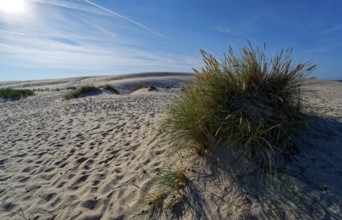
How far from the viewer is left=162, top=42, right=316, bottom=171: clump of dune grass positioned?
9.85ft

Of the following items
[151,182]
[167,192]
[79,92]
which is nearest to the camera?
[167,192]

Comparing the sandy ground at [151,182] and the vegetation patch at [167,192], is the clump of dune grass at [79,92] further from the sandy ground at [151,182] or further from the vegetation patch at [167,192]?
the vegetation patch at [167,192]

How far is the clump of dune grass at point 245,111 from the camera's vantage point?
9.85 feet

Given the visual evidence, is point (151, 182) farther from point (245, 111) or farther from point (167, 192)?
point (245, 111)

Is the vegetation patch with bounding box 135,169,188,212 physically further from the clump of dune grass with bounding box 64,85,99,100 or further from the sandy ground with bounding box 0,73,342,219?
the clump of dune grass with bounding box 64,85,99,100

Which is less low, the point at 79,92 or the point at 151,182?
the point at 151,182

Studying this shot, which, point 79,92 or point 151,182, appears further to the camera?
point 79,92

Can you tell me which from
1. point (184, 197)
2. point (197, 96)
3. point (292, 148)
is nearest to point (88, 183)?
point (184, 197)

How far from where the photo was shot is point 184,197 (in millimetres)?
2666

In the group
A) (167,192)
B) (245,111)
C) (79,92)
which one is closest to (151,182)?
(167,192)

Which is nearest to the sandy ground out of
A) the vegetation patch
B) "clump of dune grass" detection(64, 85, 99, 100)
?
the vegetation patch

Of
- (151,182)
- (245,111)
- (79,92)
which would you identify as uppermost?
(245,111)

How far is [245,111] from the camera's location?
315 cm

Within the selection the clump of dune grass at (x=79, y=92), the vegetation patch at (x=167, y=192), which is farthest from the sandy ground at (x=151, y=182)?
the clump of dune grass at (x=79, y=92)
